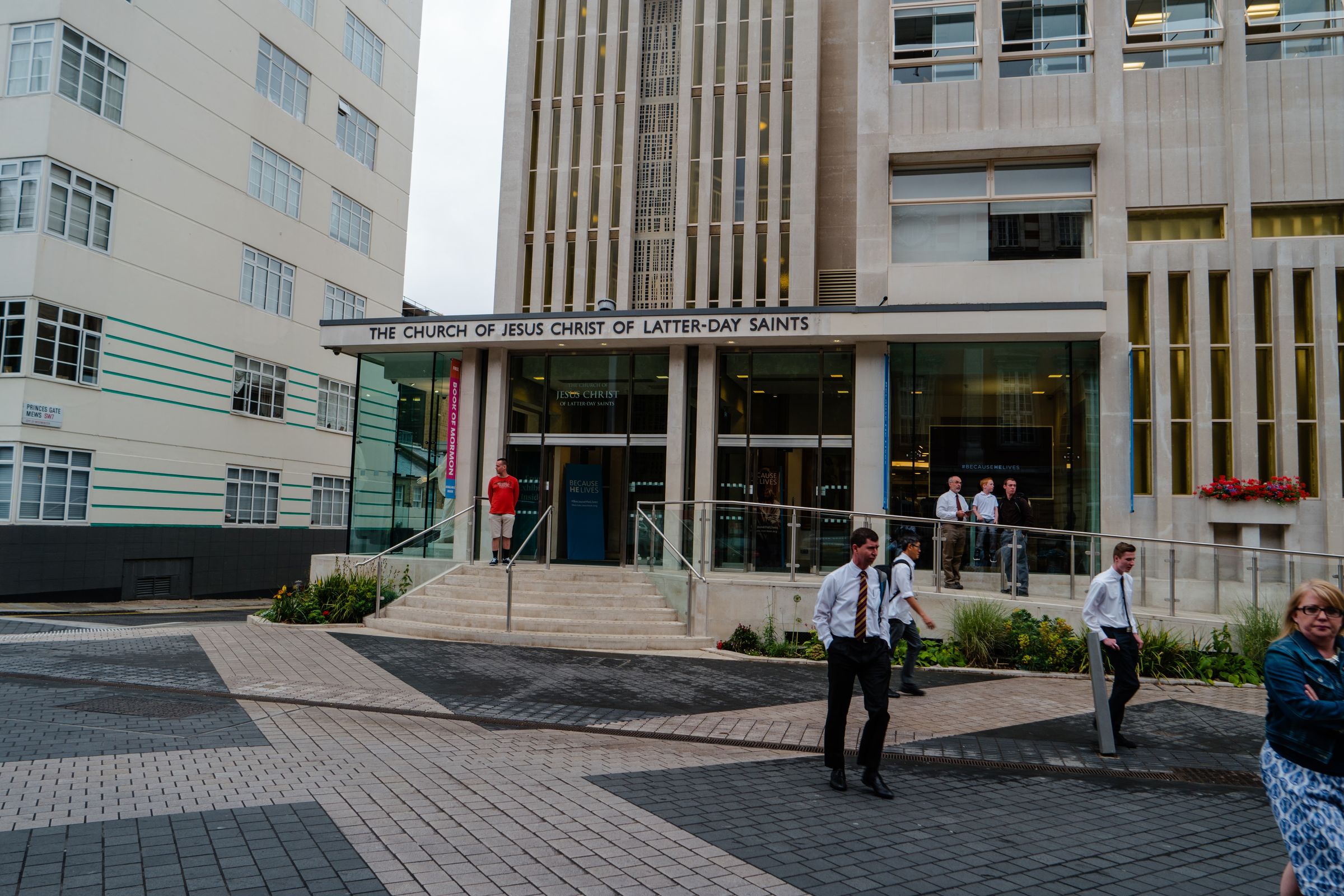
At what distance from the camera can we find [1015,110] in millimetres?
18141

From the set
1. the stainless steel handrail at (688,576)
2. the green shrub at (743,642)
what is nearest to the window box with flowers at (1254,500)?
the green shrub at (743,642)

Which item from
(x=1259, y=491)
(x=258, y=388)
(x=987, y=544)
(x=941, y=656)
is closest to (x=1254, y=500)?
(x=1259, y=491)

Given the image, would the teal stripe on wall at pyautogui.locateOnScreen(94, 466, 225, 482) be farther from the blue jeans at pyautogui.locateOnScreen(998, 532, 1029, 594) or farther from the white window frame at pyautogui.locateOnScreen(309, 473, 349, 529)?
the blue jeans at pyautogui.locateOnScreen(998, 532, 1029, 594)

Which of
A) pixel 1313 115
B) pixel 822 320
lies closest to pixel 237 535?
pixel 822 320

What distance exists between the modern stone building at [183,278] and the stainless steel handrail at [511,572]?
11.4 m

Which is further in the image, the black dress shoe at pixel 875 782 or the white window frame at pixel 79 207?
the white window frame at pixel 79 207

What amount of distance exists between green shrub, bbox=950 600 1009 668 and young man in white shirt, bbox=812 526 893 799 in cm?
633

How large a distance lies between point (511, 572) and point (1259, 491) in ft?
43.7

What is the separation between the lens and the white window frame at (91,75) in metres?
20.9

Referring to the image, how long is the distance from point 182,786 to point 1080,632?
36.3 feet

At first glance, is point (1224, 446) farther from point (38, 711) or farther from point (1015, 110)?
point (38, 711)

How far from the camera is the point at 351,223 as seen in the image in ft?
105

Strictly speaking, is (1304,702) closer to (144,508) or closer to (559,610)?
(559,610)

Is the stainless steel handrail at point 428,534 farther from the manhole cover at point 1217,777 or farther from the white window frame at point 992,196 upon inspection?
the manhole cover at point 1217,777
